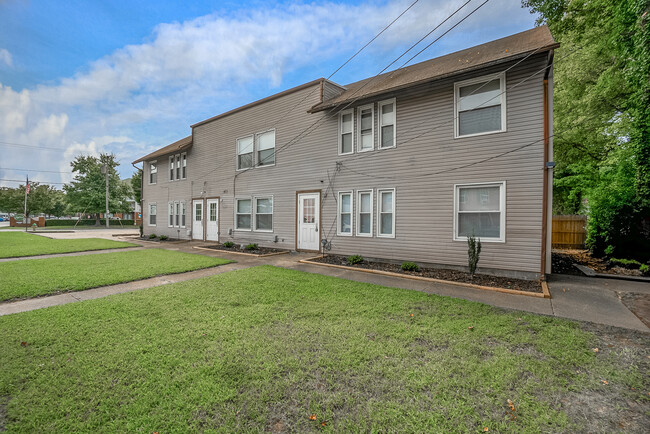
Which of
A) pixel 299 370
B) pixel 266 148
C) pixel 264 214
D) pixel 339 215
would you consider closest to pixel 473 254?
pixel 339 215

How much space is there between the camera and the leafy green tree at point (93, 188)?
105ft

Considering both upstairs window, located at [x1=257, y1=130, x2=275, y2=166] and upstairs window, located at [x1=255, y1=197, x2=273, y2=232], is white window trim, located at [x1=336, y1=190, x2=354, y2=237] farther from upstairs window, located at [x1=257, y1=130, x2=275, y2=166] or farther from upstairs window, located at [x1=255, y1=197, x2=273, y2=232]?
upstairs window, located at [x1=257, y1=130, x2=275, y2=166]

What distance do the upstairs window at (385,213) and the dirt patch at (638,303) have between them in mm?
4802

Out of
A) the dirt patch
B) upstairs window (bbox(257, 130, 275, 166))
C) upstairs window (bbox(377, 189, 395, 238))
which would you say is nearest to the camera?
the dirt patch

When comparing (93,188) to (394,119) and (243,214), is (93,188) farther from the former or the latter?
(394,119)

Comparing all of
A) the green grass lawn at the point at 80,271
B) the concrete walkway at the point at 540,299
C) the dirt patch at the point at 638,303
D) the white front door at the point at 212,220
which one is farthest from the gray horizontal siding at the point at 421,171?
the green grass lawn at the point at 80,271

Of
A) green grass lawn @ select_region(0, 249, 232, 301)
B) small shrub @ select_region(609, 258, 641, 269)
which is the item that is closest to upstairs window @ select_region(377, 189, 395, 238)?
green grass lawn @ select_region(0, 249, 232, 301)

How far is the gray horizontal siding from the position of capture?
20.6 feet

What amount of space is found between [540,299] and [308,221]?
710 cm

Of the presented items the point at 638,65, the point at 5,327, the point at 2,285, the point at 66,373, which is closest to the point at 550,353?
the point at 66,373

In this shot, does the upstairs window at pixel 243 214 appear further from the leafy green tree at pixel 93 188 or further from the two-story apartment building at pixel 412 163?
the leafy green tree at pixel 93 188

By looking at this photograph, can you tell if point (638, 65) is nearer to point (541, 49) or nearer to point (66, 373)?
point (541, 49)

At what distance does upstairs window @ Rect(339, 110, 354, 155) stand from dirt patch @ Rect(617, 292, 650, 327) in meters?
7.24

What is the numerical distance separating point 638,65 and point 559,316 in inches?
358
